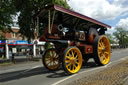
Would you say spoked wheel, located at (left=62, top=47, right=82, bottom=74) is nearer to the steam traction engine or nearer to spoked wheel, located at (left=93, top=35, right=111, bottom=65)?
the steam traction engine

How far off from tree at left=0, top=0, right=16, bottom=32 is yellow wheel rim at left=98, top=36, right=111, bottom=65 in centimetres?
1018

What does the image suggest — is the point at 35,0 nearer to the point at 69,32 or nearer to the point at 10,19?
the point at 10,19

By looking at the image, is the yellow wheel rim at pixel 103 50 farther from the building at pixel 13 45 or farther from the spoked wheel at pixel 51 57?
the building at pixel 13 45

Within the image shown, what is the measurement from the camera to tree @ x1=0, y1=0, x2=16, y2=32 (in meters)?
13.3

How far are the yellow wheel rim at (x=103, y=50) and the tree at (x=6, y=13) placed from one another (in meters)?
10.2

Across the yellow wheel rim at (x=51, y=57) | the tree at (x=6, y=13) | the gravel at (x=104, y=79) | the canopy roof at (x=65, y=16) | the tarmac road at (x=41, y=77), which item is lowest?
the tarmac road at (x=41, y=77)

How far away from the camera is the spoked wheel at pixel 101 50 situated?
24.9 ft

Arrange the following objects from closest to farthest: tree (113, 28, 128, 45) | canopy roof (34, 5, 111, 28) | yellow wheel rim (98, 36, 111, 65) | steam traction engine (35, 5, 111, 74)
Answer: canopy roof (34, 5, 111, 28), steam traction engine (35, 5, 111, 74), yellow wheel rim (98, 36, 111, 65), tree (113, 28, 128, 45)

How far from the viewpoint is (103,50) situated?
837 cm

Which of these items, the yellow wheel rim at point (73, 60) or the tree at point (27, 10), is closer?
the yellow wheel rim at point (73, 60)

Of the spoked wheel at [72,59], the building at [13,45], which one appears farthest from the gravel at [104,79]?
the building at [13,45]

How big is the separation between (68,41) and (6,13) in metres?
10.0

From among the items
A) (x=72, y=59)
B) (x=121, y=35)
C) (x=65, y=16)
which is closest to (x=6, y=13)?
(x=65, y=16)

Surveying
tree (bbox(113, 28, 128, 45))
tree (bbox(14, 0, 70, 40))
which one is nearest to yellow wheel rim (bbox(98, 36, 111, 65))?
tree (bbox(14, 0, 70, 40))
